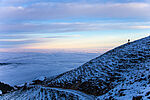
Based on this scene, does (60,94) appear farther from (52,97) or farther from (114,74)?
(114,74)

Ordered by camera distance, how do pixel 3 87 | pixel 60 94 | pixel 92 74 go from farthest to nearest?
1. pixel 3 87
2. pixel 92 74
3. pixel 60 94

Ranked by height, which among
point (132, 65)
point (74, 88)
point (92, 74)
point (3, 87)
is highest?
point (132, 65)

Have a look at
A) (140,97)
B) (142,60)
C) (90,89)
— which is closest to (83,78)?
(90,89)

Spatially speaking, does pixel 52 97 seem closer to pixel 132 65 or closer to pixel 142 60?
pixel 132 65

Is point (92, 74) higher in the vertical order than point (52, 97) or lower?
higher

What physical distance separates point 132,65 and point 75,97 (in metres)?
9.80

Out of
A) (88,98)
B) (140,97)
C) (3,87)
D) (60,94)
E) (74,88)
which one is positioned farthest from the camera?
(3,87)

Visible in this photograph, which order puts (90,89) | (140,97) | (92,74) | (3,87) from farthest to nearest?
(3,87)
(92,74)
(90,89)
(140,97)

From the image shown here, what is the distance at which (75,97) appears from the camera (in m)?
15.2

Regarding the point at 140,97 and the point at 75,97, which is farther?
the point at 75,97

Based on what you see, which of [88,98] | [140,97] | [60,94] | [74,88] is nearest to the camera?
[140,97]

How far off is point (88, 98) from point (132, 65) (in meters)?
8.51

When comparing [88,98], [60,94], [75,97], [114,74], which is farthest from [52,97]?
[114,74]

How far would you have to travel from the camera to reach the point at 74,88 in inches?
772
